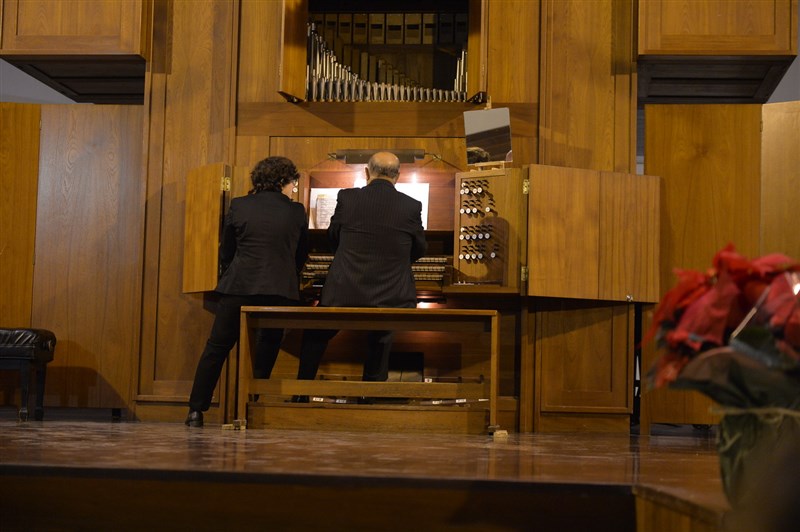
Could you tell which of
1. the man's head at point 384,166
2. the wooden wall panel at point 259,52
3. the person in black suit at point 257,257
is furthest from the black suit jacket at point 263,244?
the wooden wall panel at point 259,52

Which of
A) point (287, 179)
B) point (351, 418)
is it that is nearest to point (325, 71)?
point (287, 179)

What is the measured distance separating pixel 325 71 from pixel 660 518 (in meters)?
4.78

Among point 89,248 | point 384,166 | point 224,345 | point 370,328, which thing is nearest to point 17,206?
point 89,248

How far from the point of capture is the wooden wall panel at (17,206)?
24.5 feet

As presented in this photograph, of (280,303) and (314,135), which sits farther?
(314,135)

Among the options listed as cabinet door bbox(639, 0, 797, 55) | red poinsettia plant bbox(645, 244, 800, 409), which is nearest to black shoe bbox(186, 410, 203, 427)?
cabinet door bbox(639, 0, 797, 55)

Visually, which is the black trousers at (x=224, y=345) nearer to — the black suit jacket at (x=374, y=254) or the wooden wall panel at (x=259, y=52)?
the black suit jacket at (x=374, y=254)

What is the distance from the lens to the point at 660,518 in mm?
3189

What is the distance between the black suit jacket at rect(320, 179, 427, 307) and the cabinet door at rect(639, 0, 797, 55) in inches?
75.1

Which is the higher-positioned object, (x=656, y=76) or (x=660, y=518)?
(x=656, y=76)

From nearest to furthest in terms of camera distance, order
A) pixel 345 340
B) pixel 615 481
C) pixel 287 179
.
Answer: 1. pixel 615 481
2. pixel 287 179
3. pixel 345 340

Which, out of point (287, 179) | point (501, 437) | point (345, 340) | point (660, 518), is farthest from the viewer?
point (345, 340)

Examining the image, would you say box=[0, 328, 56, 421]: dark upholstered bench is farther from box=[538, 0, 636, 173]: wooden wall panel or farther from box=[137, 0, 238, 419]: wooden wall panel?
box=[538, 0, 636, 173]: wooden wall panel

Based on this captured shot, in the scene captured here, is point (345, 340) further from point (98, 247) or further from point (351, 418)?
point (98, 247)
